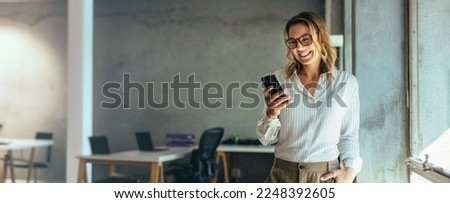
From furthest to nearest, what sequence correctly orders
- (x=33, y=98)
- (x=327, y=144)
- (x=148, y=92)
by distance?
(x=33, y=98), (x=148, y=92), (x=327, y=144)

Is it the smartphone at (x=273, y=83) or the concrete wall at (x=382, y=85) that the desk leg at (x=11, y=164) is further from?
the concrete wall at (x=382, y=85)

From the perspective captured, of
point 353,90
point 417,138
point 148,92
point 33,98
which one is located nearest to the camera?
point 353,90

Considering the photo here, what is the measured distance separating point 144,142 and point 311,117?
228 cm

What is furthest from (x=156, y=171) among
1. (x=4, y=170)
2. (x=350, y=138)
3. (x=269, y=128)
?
(x=350, y=138)

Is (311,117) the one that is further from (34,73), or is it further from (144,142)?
(144,142)

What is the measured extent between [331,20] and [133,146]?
2189mm

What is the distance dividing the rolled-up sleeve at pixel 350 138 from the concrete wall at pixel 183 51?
0.45m

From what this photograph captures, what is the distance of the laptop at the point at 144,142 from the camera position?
3.53 m

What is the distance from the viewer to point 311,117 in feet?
5.01

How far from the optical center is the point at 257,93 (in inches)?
74.5

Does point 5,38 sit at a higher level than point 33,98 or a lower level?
higher

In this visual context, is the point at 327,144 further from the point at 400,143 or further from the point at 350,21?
the point at 350,21

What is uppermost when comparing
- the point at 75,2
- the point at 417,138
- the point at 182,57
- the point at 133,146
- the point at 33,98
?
the point at 75,2
